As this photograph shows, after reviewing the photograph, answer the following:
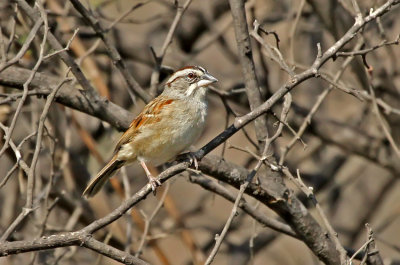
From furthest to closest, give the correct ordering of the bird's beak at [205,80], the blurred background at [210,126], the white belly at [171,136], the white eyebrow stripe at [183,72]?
the blurred background at [210,126]
the white eyebrow stripe at [183,72]
the bird's beak at [205,80]
the white belly at [171,136]

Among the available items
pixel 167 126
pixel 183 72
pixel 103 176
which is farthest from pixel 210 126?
pixel 167 126

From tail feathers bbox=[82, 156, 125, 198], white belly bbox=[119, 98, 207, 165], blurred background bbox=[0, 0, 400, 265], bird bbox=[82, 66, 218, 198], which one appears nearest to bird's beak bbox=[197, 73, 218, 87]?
bird bbox=[82, 66, 218, 198]

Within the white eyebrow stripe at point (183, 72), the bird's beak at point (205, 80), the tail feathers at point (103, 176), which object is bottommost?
the tail feathers at point (103, 176)

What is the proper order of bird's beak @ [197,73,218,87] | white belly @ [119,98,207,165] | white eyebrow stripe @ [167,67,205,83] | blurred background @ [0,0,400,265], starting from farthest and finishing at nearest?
blurred background @ [0,0,400,265] < white eyebrow stripe @ [167,67,205,83] < bird's beak @ [197,73,218,87] < white belly @ [119,98,207,165]

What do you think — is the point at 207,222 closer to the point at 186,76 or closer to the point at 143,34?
the point at 143,34

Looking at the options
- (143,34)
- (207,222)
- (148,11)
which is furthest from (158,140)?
(148,11)

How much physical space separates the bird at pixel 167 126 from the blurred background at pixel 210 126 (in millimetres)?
407

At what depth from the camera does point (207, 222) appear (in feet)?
25.0

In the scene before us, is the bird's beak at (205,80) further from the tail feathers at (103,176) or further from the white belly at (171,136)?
the tail feathers at (103,176)

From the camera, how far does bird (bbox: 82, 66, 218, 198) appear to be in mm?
4445

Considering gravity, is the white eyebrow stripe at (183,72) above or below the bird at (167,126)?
above

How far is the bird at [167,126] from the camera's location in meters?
4.45

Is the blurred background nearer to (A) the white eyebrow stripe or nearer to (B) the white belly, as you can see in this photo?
(A) the white eyebrow stripe

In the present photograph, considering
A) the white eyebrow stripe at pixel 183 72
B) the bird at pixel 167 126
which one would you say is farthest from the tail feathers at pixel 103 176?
the white eyebrow stripe at pixel 183 72
